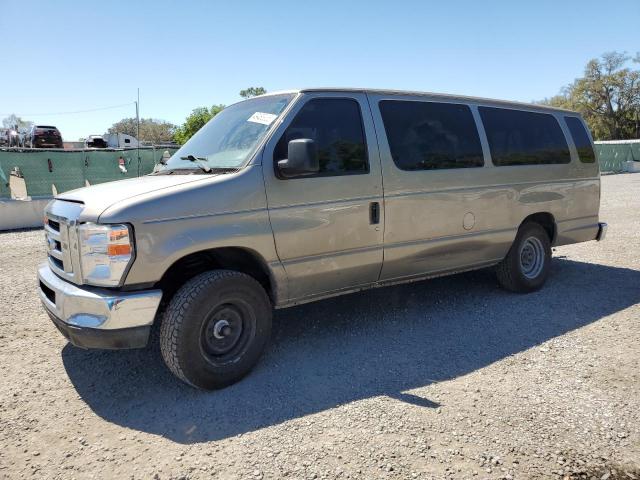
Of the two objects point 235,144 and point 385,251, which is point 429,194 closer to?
point 385,251

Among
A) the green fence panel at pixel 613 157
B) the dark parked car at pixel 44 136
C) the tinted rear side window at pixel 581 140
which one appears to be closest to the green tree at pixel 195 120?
the dark parked car at pixel 44 136

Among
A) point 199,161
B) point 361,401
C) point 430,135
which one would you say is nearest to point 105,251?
point 199,161

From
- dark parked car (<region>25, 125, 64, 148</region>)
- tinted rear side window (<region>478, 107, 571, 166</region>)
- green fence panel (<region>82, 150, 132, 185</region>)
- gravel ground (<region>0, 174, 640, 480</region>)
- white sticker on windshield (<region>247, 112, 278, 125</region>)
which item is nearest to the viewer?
gravel ground (<region>0, 174, 640, 480</region>)

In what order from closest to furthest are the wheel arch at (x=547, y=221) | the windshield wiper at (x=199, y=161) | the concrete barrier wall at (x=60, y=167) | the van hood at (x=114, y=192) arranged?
the van hood at (x=114, y=192)
the windshield wiper at (x=199, y=161)
the wheel arch at (x=547, y=221)
the concrete barrier wall at (x=60, y=167)

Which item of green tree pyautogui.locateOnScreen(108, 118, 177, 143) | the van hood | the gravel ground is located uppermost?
green tree pyautogui.locateOnScreen(108, 118, 177, 143)

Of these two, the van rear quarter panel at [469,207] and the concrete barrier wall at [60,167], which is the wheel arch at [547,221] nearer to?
the van rear quarter panel at [469,207]

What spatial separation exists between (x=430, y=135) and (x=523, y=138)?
1.53m

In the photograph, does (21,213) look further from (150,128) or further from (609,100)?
(150,128)

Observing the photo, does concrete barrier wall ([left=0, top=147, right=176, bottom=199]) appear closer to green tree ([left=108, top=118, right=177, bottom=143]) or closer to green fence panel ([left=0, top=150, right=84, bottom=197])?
green fence panel ([left=0, top=150, right=84, bottom=197])

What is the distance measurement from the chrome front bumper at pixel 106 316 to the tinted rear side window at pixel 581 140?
5397mm

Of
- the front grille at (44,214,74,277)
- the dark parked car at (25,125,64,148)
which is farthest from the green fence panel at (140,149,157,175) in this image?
the dark parked car at (25,125,64,148)

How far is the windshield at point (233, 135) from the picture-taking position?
3709 mm

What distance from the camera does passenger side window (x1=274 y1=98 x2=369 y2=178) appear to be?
12.4ft

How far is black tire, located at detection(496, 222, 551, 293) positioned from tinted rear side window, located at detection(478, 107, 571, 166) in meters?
0.82
